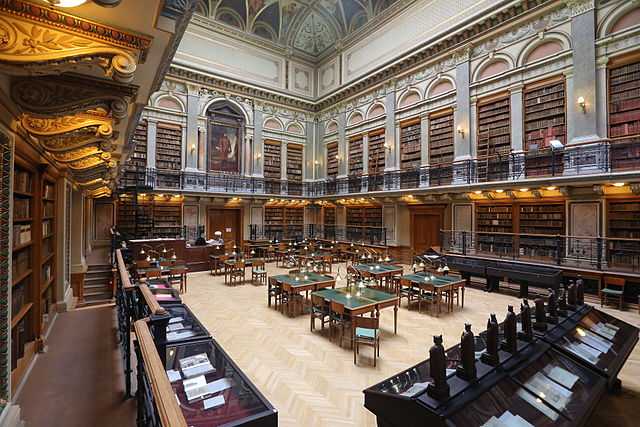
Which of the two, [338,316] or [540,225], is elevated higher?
[540,225]

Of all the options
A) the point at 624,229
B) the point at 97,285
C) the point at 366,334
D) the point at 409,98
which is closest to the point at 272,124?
the point at 409,98

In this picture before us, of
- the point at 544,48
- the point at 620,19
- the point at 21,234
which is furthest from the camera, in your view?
the point at 544,48

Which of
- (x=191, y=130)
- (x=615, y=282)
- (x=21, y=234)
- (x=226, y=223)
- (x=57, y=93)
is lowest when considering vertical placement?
(x=615, y=282)

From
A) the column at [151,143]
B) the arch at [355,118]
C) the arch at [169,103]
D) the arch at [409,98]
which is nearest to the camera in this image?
the arch at [409,98]

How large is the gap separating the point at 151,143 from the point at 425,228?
11127mm

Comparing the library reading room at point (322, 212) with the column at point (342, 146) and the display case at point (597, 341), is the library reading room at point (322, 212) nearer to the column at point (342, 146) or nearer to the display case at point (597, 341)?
the display case at point (597, 341)

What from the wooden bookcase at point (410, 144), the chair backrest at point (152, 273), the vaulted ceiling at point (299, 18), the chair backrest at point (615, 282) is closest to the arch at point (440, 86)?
the wooden bookcase at point (410, 144)

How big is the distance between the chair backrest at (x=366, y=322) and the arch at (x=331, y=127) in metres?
12.6

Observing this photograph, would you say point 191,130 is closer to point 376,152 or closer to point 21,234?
point 376,152

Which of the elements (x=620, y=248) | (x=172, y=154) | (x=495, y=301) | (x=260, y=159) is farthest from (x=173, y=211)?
(x=620, y=248)

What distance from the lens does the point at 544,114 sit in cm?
819

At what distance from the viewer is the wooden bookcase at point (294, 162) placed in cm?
1577

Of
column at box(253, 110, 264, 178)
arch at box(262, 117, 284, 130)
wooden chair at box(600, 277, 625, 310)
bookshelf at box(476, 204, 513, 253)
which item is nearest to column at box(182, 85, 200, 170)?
column at box(253, 110, 264, 178)

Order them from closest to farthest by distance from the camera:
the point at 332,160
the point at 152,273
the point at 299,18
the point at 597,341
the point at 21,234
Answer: the point at 597,341
the point at 21,234
the point at 152,273
the point at 299,18
the point at 332,160
